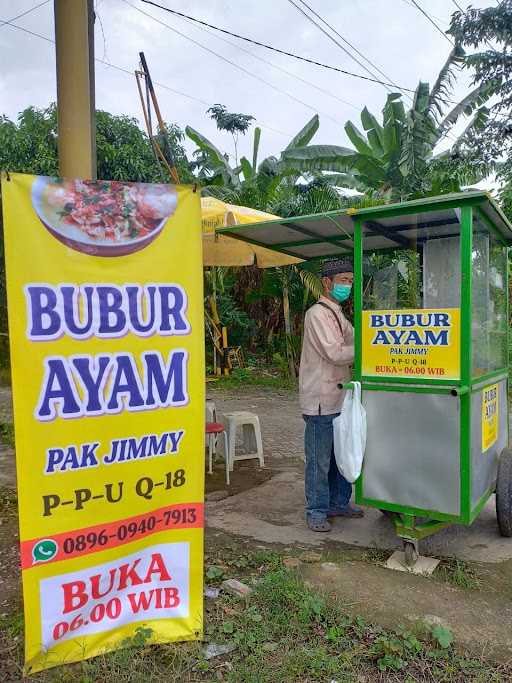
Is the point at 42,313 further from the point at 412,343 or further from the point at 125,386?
the point at 412,343

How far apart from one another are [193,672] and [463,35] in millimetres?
11698

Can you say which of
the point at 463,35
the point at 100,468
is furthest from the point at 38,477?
the point at 463,35

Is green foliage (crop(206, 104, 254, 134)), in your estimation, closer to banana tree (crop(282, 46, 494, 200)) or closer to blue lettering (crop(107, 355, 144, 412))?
banana tree (crop(282, 46, 494, 200))

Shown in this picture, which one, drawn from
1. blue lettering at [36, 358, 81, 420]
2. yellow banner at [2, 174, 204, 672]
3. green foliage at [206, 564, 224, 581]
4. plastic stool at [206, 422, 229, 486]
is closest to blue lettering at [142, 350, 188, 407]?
yellow banner at [2, 174, 204, 672]

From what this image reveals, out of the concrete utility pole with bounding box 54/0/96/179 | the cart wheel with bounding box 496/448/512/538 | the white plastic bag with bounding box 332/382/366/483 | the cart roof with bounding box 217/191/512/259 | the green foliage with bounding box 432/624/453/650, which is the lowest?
the green foliage with bounding box 432/624/453/650

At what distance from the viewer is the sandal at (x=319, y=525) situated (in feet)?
13.5

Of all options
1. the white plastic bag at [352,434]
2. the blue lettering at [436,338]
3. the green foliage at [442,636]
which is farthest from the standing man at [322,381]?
the green foliage at [442,636]

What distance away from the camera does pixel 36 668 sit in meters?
2.35

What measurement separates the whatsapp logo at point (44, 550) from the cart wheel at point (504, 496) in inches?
113

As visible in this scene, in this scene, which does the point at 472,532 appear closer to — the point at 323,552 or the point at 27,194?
the point at 323,552

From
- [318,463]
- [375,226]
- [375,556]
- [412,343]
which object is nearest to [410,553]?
[375,556]

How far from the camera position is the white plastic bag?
361 centimetres

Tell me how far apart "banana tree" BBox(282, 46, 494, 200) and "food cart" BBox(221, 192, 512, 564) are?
5.97m

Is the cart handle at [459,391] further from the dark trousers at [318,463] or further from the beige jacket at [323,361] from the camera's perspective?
the dark trousers at [318,463]
